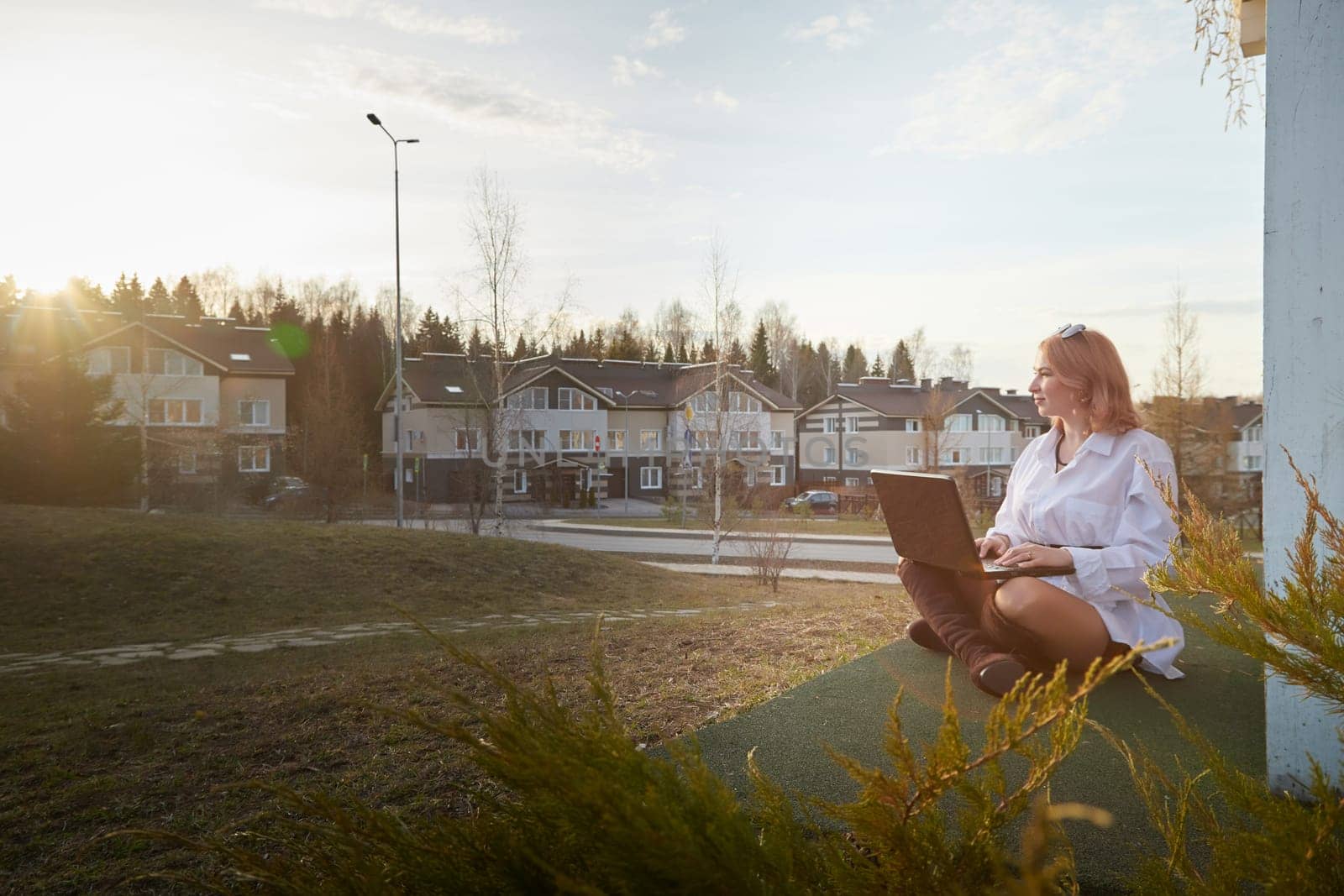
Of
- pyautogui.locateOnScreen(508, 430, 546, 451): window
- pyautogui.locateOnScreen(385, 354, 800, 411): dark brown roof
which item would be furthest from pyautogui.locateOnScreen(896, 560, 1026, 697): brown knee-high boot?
pyautogui.locateOnScreen(508, 430, 546, 451): window

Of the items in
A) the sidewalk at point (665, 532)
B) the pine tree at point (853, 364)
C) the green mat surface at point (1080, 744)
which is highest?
the pine tree at point (853, 364)

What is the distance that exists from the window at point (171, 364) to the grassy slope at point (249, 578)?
1091 inches

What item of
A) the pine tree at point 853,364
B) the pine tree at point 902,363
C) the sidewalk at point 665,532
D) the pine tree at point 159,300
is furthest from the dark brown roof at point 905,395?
the pine tree at point 159,300

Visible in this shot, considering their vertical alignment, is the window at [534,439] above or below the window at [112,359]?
below

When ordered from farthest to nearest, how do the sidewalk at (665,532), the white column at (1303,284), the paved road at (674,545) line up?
the sidewalk at (665,532) < the paved road at (674,545) < the white column at (1303,284)

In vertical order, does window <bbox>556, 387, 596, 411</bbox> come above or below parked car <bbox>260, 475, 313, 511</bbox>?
above

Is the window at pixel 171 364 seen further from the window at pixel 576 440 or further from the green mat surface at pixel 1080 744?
the green mat surface at pixel 1080 744

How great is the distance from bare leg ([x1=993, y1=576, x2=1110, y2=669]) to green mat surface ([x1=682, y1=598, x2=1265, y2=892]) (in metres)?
0.26

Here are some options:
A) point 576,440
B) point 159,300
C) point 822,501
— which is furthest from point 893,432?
point 159,300

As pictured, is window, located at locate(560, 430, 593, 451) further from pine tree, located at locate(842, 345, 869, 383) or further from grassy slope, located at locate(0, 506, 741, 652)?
pine tree, located at locate(842, 345, 869, 383)

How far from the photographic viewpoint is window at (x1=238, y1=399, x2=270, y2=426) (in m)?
43.1

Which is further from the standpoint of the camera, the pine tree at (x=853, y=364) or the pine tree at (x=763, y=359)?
the pine tree at (x=853, y=364)

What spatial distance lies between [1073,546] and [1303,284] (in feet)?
4.99

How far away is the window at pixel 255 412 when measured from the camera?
4312cm
